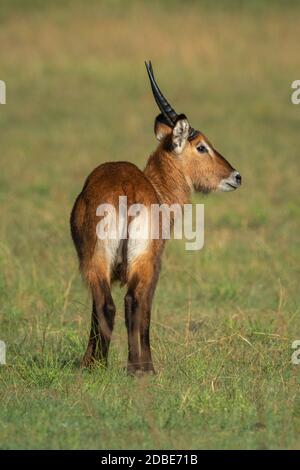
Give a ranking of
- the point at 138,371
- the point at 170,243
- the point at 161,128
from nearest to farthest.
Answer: the point at 138,371
the point at 161,128
the point at 170,243

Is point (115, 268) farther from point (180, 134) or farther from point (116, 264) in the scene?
point (180, 134)

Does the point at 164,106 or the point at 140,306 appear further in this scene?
the point at 164,106

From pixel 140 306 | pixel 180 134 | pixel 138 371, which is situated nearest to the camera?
pixel 138 371

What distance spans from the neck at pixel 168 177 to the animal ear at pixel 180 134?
0.08 meters

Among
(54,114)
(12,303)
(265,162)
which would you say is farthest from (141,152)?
(12,303)

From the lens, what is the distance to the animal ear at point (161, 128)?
23.8ft

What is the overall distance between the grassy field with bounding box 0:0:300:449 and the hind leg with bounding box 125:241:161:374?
0.16 meters

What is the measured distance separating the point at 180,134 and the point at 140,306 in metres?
1.22

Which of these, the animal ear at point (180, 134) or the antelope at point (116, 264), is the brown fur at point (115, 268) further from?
the animal ear at point (180, 134)

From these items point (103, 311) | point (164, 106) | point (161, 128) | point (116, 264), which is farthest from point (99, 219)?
point (161, 128)

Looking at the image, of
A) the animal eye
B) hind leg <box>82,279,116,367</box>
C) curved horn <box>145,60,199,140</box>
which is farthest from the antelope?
the animal eye

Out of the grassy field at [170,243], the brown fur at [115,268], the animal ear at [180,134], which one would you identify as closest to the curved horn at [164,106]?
the animal ear at [180,134]

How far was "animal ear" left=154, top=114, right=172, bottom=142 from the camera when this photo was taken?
726cm

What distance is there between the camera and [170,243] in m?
10.2
